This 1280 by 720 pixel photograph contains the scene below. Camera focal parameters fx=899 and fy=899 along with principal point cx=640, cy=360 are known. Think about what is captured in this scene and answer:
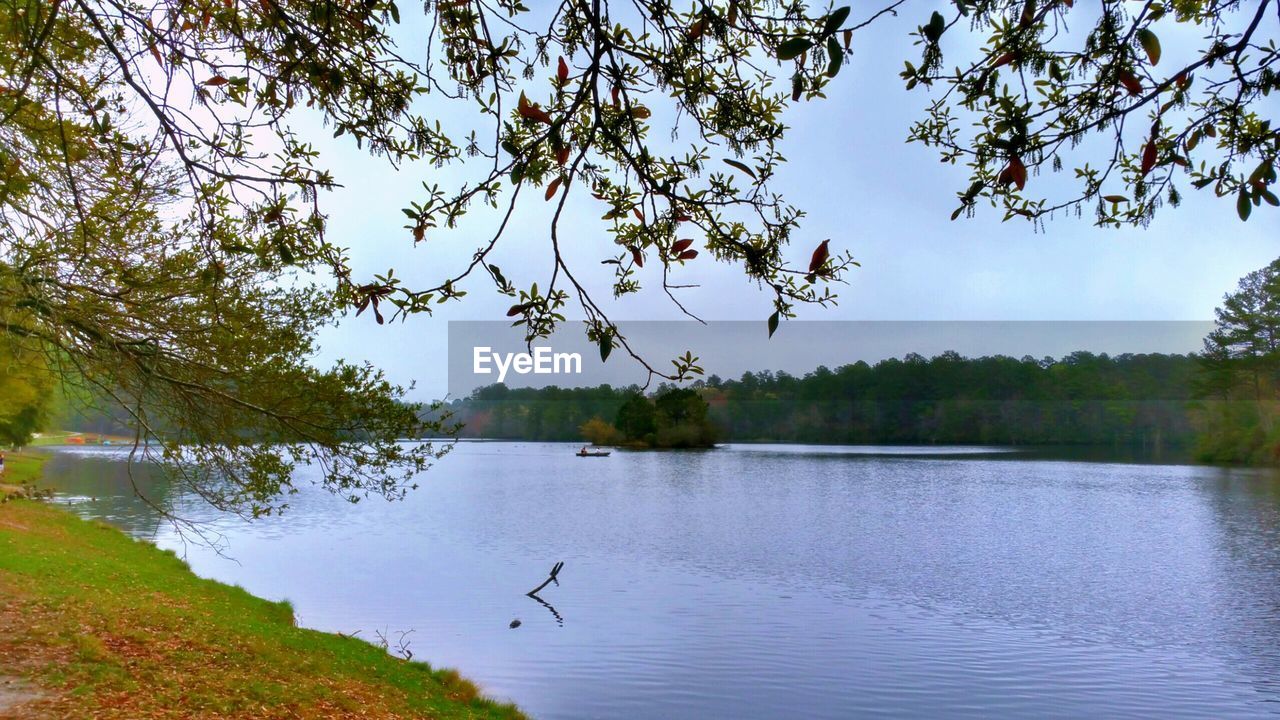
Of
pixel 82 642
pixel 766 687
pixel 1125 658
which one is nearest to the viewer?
pixel 82 642

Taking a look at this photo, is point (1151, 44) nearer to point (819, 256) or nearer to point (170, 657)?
point (819, 256)

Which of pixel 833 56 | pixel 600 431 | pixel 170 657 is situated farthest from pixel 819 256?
pixel 600 431

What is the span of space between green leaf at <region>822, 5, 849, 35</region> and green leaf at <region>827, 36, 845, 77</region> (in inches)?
1.3

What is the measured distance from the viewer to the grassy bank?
8.65 meters

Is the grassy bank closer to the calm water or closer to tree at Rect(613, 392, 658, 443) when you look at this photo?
the calm water

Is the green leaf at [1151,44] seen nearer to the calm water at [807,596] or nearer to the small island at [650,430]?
the calm water at [807,596]

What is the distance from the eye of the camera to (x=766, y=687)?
15.0 metres

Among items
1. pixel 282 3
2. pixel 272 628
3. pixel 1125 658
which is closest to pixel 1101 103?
pixel 282 3

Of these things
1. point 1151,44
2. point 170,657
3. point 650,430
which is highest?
point 1151,44

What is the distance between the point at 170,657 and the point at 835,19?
10.3 m

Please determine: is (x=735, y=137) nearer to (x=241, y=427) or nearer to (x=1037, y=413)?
(x=241, y=427)

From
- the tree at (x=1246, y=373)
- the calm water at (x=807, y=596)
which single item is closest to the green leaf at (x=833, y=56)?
the calm water at (x=807, y=596)

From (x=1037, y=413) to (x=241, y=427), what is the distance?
112951mm

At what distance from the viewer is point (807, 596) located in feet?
71.6
